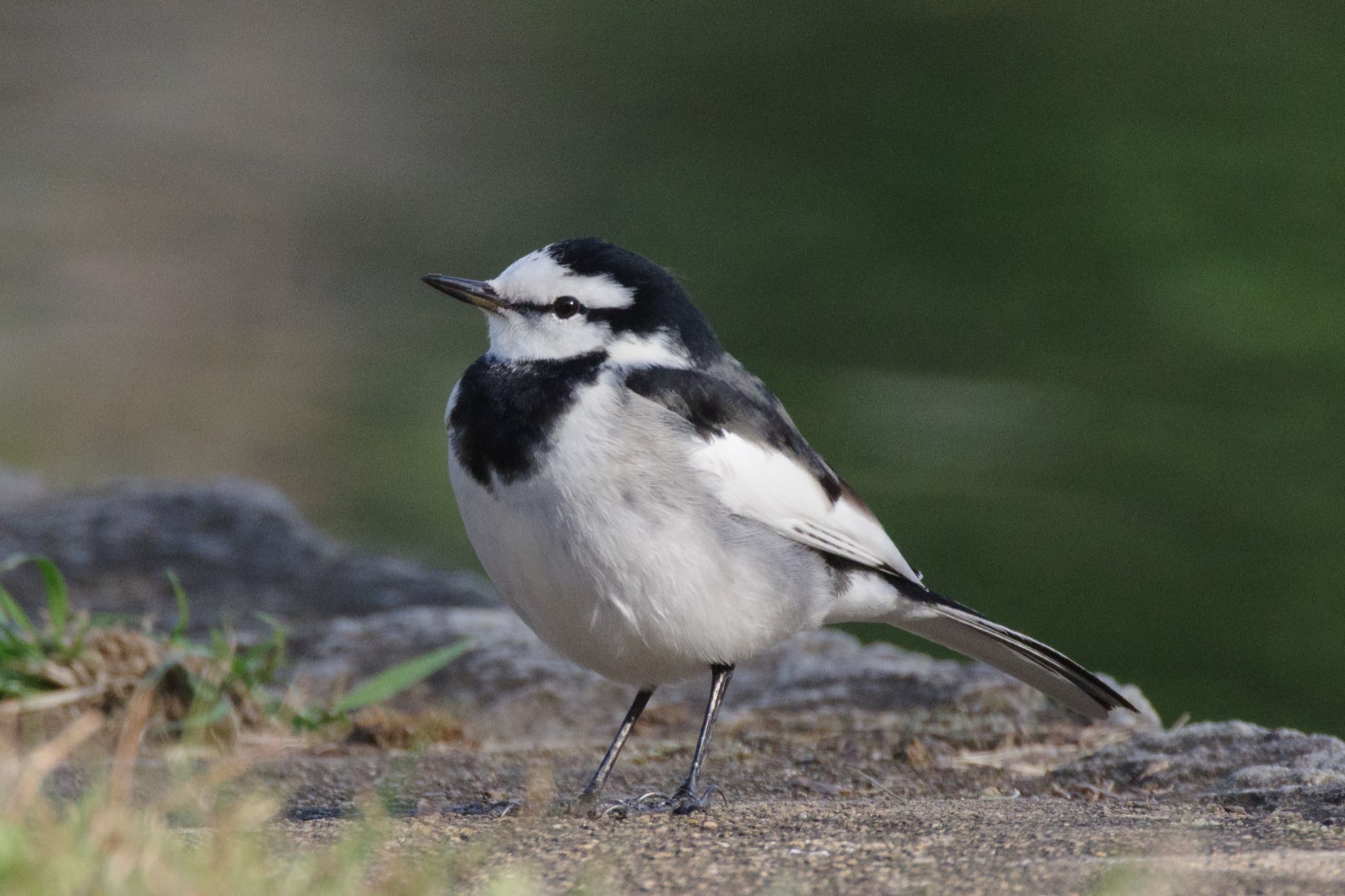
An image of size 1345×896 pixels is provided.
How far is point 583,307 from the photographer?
495cm

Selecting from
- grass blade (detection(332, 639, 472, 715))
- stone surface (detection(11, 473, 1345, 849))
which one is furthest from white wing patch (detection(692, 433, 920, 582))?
grass blade (detection(332, 639, 472, 715))

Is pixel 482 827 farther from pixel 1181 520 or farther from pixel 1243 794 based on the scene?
pixel 1181 520

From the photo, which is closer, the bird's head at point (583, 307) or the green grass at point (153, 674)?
the bird's head at point (583, 307)

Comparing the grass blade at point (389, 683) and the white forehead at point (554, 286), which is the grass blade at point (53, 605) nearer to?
the grass blade at point (389, 683)

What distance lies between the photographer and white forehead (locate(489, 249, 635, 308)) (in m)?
4.94

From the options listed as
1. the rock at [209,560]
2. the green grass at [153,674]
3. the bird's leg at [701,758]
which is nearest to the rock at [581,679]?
the green grass at [153,674]

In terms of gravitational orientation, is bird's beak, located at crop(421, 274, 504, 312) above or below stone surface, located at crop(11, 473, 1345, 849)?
above

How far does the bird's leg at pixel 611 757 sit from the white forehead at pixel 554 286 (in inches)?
46.9

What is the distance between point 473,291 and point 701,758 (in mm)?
1471

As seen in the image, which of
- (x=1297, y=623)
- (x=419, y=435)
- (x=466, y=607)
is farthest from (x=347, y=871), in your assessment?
(x=419, y=435)

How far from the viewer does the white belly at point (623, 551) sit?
452cm

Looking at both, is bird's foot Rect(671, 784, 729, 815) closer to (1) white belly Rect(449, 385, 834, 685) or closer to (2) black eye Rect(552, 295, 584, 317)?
(1) white belly Rect(449, 385, 834, 685)

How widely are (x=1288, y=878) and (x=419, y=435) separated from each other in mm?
10249

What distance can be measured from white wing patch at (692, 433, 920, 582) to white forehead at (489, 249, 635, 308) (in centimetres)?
54
